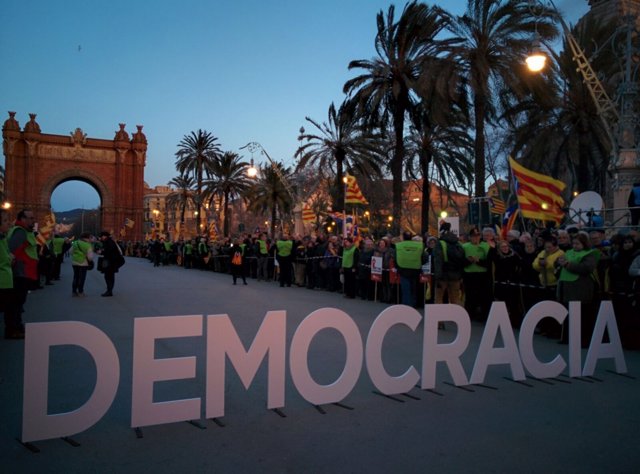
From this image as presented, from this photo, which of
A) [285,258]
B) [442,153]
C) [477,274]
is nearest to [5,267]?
[477,274]

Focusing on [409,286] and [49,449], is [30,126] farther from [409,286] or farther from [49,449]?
[49,449]

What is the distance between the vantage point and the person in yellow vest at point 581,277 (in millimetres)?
8508

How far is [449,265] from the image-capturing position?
1029 centimetres

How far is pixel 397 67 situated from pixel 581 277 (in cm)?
1563

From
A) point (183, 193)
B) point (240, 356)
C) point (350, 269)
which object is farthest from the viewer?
point (183, 193)

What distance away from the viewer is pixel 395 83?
22.0 m

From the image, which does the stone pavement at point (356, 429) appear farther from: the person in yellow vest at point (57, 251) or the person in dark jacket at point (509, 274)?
the person in yellow vest at point (57, 251)

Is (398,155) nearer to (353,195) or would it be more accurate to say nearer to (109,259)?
(353,195)

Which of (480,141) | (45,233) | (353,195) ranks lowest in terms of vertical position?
(45,233)

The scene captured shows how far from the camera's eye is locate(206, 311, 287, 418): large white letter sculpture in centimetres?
482

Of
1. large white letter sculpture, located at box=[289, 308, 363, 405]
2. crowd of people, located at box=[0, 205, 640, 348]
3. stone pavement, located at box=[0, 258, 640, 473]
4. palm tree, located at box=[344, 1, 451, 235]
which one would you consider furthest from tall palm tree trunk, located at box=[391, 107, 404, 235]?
large white letter sculpture, located at box=[289, 308, 363, 405]

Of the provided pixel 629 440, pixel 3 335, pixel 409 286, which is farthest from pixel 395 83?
pixel 629 440

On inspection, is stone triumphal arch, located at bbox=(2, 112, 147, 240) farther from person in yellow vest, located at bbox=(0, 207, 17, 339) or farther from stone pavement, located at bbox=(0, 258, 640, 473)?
stone pavement, located at bbox=(0, 258, 640, 473)

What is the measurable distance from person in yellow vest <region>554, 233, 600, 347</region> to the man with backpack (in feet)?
6.12
